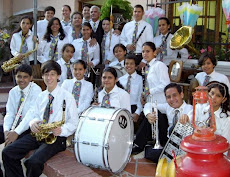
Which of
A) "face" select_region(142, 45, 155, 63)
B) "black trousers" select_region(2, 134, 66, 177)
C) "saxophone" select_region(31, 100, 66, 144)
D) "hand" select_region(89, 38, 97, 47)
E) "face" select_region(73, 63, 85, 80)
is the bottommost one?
"black trousers" select_region(2, 134, 66, 177)

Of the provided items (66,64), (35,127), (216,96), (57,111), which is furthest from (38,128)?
(66,64)

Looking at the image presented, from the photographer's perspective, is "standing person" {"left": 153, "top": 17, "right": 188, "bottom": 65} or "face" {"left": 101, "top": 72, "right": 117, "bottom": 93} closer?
"face" {"left": 101, "top": 72, "right": 117, "bottom": 93}

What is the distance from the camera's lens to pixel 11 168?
11.5ft

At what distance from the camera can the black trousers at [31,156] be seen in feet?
10.9

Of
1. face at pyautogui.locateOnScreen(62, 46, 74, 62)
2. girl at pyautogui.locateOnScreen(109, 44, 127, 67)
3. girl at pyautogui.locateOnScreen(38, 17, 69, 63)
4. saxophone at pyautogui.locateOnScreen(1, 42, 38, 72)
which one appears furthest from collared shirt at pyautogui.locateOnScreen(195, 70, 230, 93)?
saxophone at pyautogui.locateOnScreen(1, 42, 38, 72)

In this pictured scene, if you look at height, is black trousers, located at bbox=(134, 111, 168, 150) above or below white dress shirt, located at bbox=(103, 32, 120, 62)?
below

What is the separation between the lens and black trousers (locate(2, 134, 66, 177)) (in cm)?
331

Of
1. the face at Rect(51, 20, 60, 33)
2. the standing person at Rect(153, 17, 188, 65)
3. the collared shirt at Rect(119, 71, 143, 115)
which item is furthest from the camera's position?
the face at Rect(51, 20, 60, 33)

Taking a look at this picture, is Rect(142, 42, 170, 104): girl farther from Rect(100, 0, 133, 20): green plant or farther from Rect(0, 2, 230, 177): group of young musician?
Rect(100, 0, 133, 20): green plant

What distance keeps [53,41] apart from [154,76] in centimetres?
226

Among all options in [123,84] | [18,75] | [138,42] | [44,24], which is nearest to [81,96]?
[123,84]

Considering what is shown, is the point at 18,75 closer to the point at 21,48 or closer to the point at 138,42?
the point at 21,48

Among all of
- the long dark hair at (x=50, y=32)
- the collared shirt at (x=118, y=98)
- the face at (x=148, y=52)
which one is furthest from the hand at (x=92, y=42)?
the collared shirt at (x=118, y=98)

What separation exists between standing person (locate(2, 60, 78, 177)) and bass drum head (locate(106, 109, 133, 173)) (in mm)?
571
